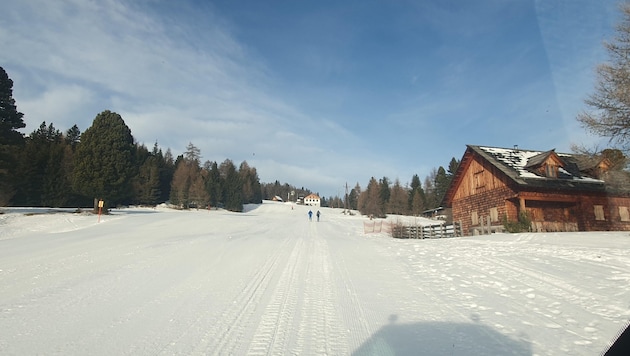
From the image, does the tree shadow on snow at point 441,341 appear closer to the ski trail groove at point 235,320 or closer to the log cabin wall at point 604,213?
the ski trail groove at point 235,320

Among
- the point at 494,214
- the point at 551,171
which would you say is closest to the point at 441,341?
the point at 494,214

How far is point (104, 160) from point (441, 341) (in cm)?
3088

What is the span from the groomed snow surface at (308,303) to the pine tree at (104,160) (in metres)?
18.2

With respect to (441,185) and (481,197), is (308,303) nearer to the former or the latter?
(481,197)

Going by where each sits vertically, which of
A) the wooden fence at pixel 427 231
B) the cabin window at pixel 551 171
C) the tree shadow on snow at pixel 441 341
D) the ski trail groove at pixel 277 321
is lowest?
the tree shadow on snow at pixel 441 341

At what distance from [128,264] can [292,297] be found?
5.48m

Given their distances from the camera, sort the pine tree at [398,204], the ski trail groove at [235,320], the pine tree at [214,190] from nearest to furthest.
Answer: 1. the ski trail groove at [235,320]
2. the pine tree at [214,190]
3. the pine tree at [398,204]

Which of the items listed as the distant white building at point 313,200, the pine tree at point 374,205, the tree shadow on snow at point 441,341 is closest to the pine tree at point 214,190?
the pine tree at point 374,205

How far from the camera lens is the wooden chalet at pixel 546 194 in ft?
77.8

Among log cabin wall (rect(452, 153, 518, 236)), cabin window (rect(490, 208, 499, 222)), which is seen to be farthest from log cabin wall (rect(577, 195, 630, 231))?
cabin window (rect(490, 208, 499, 222))

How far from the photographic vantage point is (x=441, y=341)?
5.02m

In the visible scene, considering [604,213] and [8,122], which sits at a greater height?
[8,122]

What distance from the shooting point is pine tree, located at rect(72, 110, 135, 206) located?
2875cm

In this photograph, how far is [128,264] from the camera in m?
9.93
